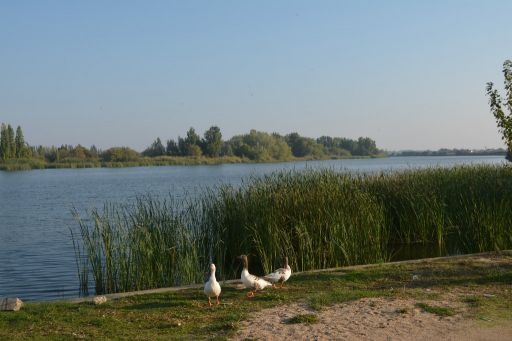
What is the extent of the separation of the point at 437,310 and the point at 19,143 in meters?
87.7

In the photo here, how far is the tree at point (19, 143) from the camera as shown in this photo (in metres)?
84.4

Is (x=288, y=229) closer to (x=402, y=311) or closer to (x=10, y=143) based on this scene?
(x=402, y=311)

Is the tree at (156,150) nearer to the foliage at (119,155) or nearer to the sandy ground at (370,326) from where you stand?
the foliage at (119,155)

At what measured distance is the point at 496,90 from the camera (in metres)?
10.8

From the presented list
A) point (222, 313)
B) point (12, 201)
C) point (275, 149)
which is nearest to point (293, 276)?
point (222, 313)

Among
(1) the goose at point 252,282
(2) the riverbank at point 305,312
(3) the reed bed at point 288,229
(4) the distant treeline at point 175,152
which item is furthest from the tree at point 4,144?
(1) the goose at point 252,282

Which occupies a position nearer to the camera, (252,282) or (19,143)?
(252,282)

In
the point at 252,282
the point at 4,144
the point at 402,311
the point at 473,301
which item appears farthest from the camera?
the point at 4,144

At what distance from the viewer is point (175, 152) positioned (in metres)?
106

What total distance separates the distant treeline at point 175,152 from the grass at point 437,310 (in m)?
82.5

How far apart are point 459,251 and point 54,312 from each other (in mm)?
10248

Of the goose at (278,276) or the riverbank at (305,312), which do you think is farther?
the goose at (278,276)

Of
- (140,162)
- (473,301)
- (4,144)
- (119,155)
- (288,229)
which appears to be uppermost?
(4,144)

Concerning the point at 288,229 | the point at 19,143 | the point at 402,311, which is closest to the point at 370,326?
the point at 402,311
